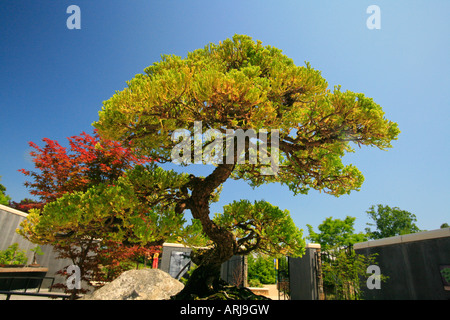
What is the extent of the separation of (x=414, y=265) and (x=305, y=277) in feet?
11.1

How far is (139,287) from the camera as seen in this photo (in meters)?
5.09

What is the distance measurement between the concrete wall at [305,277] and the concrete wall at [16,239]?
28.6ft

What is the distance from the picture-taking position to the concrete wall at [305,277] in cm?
809

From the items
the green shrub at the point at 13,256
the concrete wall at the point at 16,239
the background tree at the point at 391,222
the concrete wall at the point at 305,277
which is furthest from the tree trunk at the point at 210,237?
the background tree at the point at 391,222

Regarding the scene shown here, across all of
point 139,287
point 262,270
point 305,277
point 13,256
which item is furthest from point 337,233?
point 13,256

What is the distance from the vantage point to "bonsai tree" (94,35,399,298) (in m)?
2.75

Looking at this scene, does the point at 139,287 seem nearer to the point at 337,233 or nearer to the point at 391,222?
the point at 337,233

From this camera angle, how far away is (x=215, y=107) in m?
2.90

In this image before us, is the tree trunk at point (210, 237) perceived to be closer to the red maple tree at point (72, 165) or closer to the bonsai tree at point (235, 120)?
the bonsai tree at point (235, 120)

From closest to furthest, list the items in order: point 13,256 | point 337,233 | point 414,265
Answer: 1. point 414,265
2. point 13,256
3. point 337,233

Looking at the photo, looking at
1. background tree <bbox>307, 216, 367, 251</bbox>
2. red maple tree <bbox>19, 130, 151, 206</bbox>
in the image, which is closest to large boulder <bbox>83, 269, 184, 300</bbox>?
red maple tree <bbox>19, 130, 151, 206</bbox>

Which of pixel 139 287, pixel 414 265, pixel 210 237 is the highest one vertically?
pixel 210 237

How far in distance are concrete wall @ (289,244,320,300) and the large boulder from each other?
5.06 m

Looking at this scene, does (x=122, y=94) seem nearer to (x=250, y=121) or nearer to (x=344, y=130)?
(x=250, y=121)
